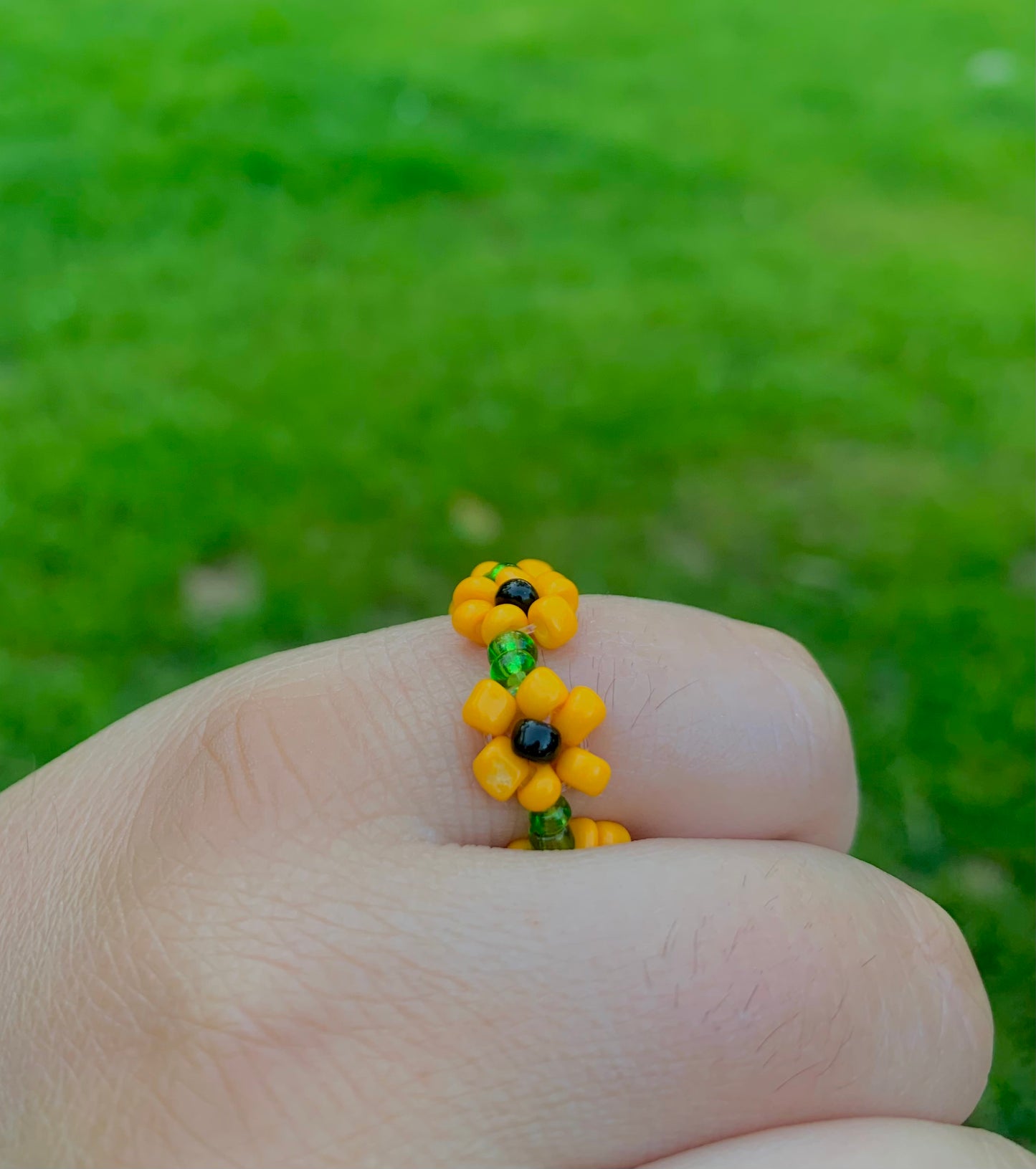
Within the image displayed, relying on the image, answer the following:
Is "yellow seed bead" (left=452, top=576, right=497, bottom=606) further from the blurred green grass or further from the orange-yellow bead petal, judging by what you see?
the blurred green grass

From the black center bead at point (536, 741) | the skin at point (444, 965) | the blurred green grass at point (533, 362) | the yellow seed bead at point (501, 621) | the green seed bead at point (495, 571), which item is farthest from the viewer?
the blurred green grass at point (533, 362)

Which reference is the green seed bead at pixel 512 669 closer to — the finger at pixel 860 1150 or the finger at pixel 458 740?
the finger at pixel 458 740

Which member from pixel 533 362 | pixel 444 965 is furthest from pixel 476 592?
pixel 533 362

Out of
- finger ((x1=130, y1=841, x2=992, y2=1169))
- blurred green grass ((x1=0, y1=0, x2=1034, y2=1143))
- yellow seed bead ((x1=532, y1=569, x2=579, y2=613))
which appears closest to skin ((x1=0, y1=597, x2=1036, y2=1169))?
finger ((x1=130, y1=841, x2=992, y2=1169))

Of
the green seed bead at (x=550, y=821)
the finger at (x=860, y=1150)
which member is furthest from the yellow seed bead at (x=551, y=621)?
the finger at (x=860, y=1150)

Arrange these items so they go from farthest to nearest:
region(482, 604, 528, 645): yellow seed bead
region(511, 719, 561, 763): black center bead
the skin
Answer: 1. region(482, 604, 528, 645): yellow seed bead
2. region(511, 719, 561, 763): black center bead
3. the skin

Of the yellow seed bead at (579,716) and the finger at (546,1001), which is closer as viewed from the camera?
the finger at (546,1001)

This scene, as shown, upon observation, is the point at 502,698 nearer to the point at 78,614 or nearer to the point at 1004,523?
the point at 78,614

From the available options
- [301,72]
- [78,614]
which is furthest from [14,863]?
[301,72]
